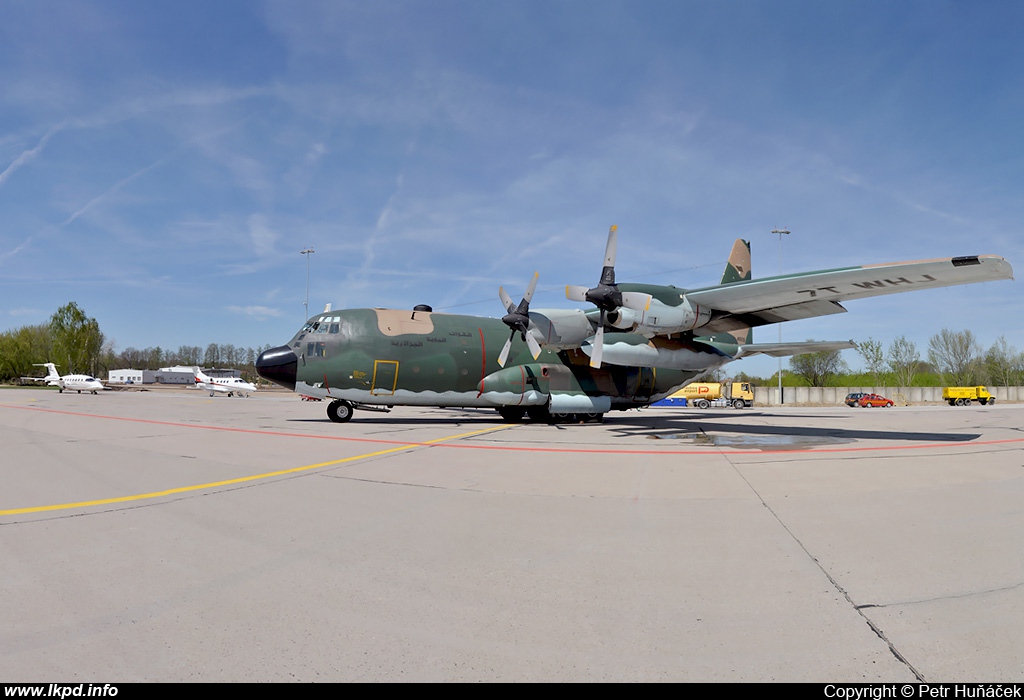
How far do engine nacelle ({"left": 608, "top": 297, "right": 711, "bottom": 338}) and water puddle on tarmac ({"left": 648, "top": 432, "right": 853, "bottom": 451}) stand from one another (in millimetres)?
3258

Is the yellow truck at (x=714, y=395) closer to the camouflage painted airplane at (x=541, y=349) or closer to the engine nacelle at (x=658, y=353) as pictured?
the camouflage painted airplane at (x=541, y=349)

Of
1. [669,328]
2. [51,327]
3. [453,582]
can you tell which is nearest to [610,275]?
[669,328]

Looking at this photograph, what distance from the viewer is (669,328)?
17125 millimetres

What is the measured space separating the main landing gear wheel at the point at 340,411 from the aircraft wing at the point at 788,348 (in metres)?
14.6

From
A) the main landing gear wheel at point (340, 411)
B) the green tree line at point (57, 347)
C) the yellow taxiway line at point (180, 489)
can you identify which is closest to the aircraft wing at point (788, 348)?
the main landing gear wheel at point (340, 411)

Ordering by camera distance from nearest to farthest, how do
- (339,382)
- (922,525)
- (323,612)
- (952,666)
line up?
(952,666) → (323,612) → (922,525) → (339,382)

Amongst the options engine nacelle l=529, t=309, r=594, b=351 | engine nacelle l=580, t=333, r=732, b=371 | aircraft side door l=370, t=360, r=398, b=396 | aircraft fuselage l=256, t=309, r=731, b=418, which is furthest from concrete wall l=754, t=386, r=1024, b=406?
aircraft side door l=370, t=360, r=398, b=396

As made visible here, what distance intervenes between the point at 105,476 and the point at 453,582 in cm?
670

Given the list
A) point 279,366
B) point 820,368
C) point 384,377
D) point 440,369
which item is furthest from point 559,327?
point 820,368

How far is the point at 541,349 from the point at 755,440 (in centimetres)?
814

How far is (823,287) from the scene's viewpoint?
14.6 m

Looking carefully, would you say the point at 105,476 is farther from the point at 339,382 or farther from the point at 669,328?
the point at 669,328

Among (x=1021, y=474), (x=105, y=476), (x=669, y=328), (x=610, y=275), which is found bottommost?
(x=105, y=476)

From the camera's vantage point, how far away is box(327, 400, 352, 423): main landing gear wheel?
19766 mm
